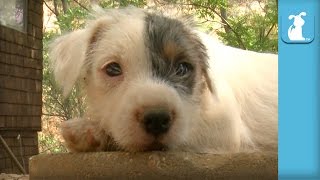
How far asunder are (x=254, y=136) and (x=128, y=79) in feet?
2.09

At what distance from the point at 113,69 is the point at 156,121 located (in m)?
0.44

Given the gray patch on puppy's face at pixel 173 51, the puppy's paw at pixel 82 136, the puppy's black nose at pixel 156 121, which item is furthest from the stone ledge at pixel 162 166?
the gray patch on puppy's face at pixel 173 51

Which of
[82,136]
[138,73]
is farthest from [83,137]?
[138,73]

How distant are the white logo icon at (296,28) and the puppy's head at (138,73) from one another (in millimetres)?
702

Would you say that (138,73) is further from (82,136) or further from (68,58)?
(68,58)

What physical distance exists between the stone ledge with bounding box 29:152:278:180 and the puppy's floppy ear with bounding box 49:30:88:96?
2.15 feet

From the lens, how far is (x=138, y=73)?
1877 mm

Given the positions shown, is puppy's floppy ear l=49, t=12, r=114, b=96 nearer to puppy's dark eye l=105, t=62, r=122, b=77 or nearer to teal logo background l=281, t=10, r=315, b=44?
puppy's dark eye l=105, t=62, r=122, b=77

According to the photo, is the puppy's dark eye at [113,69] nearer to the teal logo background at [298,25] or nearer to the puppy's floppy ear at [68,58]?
the puppy's floppy ear at [68,58]

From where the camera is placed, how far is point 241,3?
10.9m

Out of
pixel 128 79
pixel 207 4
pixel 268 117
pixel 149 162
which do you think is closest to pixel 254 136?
pixel 268 117

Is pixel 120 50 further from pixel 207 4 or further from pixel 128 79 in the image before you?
pixel 207 4

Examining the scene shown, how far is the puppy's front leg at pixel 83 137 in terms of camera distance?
1.84 meters

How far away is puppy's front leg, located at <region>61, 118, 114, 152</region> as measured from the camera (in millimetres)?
1842
